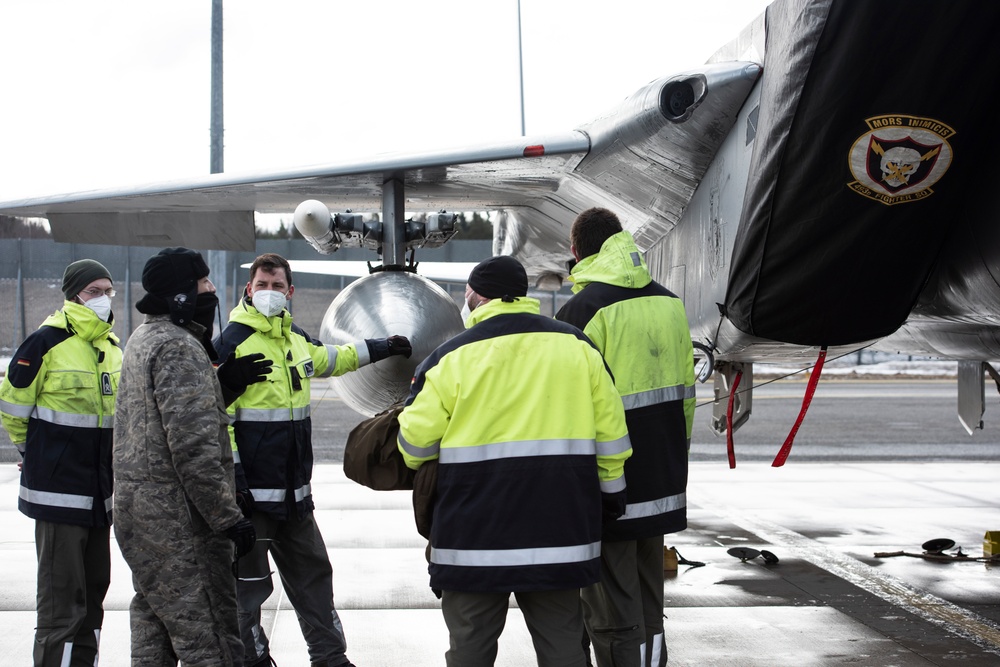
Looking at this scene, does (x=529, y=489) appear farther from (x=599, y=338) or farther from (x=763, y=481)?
(x=763, y=481)

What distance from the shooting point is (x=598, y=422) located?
328cm

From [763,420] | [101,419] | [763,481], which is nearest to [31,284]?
[763,420]

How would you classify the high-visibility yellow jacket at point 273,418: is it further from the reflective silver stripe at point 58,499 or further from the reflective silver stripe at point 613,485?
the reflective silver stripe at point 613,485

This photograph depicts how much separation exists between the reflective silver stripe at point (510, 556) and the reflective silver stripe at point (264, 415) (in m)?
1.48

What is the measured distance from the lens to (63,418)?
441 cm

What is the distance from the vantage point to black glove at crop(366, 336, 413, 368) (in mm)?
4978

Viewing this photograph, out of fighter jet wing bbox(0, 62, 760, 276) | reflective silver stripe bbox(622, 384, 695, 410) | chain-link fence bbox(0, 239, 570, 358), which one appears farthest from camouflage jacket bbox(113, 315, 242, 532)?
chain-link fence bbox(0, 239, 570, 358)

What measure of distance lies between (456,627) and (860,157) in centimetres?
231

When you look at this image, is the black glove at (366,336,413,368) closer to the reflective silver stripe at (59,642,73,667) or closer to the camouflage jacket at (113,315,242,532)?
the camouflage jacket at (113,315,242,532)

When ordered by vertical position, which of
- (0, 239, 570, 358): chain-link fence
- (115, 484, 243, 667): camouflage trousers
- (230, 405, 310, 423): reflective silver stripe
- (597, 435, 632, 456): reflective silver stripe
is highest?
(0, 239, 570, 358): chain-link fence

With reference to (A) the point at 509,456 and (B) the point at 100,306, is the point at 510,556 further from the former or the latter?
(B) the point at 100,306

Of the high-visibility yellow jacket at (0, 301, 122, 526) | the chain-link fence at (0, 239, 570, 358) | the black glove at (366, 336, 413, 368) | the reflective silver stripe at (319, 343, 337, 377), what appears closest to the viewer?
the high-visibility yellow jacket at (0, 301, 122, 526)

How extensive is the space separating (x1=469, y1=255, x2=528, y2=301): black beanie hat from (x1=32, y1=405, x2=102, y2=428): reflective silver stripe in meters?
2.13

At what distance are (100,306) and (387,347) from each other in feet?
4.44
